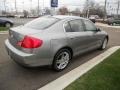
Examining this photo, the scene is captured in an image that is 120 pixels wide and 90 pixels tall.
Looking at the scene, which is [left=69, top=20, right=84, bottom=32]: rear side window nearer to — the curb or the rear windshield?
the rear windshield

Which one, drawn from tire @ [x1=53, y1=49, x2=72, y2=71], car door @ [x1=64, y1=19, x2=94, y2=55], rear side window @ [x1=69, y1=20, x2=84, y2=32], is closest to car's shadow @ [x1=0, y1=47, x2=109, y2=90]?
tire @ [x1=53, y1=49, x2=72, y2=71]

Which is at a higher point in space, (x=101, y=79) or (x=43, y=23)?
(x=43, y=23)

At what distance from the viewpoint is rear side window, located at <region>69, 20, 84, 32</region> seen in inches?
212

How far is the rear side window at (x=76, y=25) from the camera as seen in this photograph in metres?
5.38

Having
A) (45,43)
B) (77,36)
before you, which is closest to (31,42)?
(45,43)

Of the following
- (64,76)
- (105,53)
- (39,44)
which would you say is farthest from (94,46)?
(39,44)

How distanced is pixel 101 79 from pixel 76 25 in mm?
1960

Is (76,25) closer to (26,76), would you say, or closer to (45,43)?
(45,43)

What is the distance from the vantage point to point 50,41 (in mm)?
4426

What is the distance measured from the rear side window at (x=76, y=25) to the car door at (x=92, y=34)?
28 centimetres

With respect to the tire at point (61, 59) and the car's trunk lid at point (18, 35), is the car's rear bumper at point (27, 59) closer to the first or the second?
the car's trunk lid at point (18, 35)

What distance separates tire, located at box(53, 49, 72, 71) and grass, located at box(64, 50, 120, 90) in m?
0.77

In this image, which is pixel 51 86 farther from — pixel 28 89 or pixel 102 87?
pixel 102 87

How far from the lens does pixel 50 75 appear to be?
187 inches
